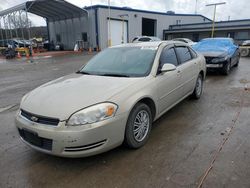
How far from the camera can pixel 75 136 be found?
258cm

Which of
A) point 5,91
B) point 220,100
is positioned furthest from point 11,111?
point 220,100

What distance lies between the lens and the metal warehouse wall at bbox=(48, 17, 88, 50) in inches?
1115

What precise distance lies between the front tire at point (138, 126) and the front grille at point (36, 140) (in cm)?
103

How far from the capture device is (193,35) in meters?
37.1

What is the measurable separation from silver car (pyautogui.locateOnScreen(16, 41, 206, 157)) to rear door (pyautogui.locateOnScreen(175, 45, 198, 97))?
0.20 metres

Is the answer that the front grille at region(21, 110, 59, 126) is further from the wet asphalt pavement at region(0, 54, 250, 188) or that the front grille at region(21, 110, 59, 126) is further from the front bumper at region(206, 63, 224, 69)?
the front bumper at region(206, 63, 224, 69)

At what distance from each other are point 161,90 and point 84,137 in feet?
5.61

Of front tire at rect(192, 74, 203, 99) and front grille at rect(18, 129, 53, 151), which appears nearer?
front grille at rect(18, 129, 53, 151)

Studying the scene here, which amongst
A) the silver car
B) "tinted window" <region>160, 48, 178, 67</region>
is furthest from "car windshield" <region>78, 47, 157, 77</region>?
"tinted window" <region>160, 48, 178, 67</region>

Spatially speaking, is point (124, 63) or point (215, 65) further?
point (215, 65)

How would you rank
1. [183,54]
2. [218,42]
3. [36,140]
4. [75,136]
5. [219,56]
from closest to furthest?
[75,136], [36,140], [183,54], [219,56], [218,42]

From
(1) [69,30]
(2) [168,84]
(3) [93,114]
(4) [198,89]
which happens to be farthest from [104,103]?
(1) [69,30]

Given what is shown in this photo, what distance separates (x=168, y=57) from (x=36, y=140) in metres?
2.80

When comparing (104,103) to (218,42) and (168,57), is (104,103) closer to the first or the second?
(168,57)
